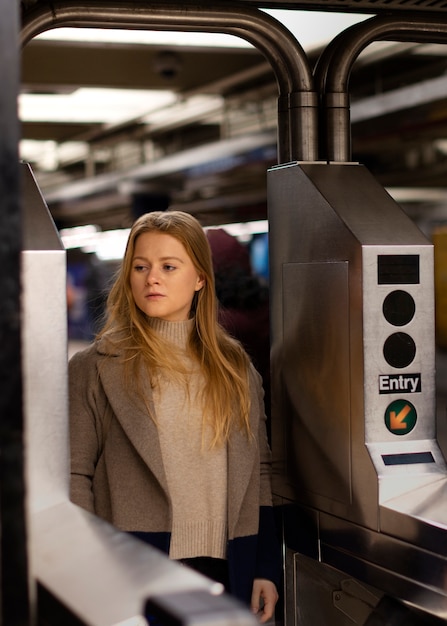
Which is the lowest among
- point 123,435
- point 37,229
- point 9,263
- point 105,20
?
point 123,435

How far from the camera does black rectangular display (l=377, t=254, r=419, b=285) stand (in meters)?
1.77

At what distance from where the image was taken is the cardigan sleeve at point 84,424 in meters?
1.75

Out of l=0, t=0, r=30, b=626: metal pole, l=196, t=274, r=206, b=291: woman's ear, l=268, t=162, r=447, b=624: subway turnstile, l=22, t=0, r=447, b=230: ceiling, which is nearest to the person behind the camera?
l=0, t=0, r=30, b=626: metal pole

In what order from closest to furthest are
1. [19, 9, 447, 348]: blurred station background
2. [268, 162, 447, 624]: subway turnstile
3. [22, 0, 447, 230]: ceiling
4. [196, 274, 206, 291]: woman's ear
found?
[268, 162, 447, 624]: subway turnstile
[196, 274, 206, 291]: woman's ear
[19, 9, 447, 348]: blurred station background
[22, 0, 447, 230]: ceiling

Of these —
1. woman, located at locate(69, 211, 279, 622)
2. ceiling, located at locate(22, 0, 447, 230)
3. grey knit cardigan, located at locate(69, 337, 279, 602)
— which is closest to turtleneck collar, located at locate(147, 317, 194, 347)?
woman, located at locate(69, 211, 279, 622)

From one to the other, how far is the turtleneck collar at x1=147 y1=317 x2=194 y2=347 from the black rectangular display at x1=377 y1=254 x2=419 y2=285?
411 millimetres

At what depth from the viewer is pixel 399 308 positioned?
179cm

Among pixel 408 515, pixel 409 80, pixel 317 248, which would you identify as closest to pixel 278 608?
pixel 408 515

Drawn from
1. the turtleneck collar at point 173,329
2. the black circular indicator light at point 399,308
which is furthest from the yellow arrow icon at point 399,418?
the turtleneck collar at point 173,329

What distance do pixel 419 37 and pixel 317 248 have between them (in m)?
0.58

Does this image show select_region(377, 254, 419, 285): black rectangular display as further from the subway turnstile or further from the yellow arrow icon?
the yellow arrow icon

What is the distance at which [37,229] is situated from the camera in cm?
155

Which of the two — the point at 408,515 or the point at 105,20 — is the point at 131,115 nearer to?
the point at 105,20

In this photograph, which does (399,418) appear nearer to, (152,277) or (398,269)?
→ (398,269)
